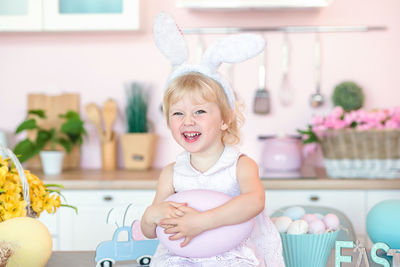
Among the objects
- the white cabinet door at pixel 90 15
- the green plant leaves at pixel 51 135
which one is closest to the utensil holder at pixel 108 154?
the green plant leaves at pixel 51 135

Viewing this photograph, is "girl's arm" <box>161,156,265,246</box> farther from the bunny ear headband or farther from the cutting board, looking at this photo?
the cutting board

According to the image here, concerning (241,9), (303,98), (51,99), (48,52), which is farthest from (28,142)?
(303,98)

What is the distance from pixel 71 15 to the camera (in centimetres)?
231

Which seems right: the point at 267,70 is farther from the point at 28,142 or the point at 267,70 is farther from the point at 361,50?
the point at 28,142

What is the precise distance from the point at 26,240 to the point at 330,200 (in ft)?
4.76

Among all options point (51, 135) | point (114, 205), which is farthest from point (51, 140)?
point (114, 205)

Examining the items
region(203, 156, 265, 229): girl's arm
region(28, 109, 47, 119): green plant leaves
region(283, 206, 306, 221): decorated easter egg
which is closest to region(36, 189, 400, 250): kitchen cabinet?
region(28, 109, 47, 119): green plant leaves

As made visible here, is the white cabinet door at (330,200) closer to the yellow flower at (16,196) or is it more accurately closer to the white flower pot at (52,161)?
the white flower pot at (52,161)

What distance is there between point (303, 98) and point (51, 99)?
125 cm

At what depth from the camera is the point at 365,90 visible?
8.14 feet

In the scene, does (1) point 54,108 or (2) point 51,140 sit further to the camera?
(1) point 54,108

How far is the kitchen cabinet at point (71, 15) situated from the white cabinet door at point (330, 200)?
97cm

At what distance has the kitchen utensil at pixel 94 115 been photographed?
2.49 meters

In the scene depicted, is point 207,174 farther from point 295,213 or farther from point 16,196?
point 16,196
